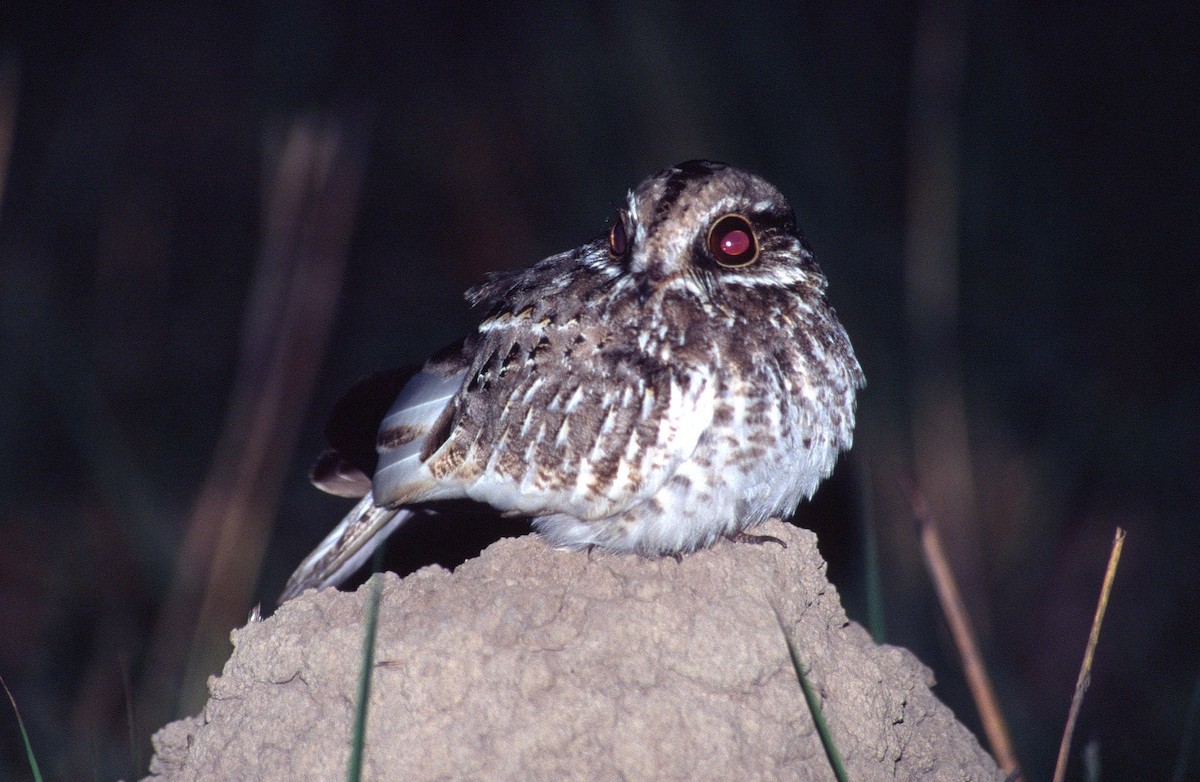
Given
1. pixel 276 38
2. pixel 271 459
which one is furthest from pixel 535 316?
pixel 276 38

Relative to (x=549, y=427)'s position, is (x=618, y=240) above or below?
above

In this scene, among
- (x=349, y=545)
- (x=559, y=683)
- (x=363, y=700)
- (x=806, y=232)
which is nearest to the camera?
(x=363, y=700)

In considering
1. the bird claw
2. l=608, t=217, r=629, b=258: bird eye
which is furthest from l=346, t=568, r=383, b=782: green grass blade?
l=608, t=217, r=629, b=258: bird eye

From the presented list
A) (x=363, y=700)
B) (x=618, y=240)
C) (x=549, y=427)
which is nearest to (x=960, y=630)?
(x=549, y=427)

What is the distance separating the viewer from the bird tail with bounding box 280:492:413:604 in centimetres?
334

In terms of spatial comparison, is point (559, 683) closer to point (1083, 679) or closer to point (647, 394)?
point (647, 394)

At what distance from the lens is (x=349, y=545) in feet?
11.0

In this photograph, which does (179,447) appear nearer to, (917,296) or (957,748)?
(917,296)

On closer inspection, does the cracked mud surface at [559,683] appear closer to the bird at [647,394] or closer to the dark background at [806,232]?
the bird at [647,394]

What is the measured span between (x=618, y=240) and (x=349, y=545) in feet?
3.73

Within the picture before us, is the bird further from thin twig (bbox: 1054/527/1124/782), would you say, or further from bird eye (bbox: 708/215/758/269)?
thin twig (bbox: 1054/527/1124/782)

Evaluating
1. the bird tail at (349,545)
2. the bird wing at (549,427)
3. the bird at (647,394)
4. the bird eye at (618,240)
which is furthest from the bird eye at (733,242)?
the bird tail at (349,545)

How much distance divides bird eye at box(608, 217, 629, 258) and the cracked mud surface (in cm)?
81

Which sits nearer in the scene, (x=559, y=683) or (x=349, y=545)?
(x=559, y=683)
